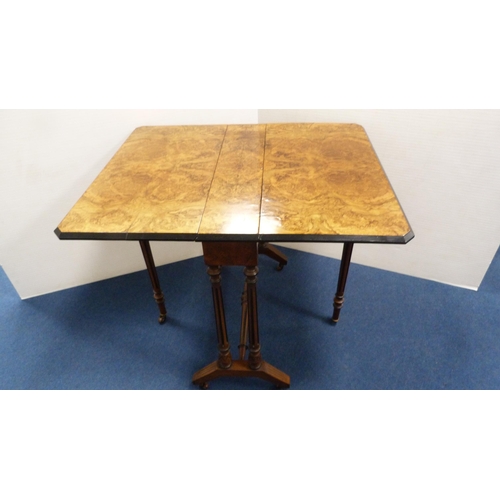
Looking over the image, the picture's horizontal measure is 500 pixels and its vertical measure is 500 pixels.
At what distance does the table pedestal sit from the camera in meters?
1.11

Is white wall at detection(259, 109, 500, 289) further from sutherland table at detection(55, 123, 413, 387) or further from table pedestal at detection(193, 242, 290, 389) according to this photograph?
table pedestal at detection(193, 242, 290, 389)

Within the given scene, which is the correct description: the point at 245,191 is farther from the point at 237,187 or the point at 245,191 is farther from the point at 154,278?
the point at 154,278

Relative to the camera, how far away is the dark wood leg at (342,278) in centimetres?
152

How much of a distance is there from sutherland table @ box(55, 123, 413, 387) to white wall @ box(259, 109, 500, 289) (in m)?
0.23

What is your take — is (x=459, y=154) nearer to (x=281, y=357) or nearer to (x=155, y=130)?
(x=281, y=357)

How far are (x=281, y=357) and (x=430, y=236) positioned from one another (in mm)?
1056

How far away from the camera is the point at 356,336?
1739 mm

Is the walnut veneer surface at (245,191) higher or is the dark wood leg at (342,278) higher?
the walnut veneer surface at (245,191)

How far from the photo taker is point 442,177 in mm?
1704

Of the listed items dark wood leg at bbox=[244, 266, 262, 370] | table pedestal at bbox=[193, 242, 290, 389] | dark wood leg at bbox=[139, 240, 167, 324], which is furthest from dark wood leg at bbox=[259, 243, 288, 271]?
dark wood leg at bbox=[244, 266, 262, 370]

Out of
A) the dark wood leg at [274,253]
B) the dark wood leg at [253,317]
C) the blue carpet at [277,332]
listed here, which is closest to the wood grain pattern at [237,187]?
the dark wood leg at [253,317]

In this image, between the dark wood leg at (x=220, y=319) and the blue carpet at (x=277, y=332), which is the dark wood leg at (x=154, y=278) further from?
the dark wood leg at (x=220, y=319)

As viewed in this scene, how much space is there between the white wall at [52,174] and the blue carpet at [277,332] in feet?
0.62

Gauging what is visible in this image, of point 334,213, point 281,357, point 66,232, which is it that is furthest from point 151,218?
point 281,357
